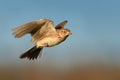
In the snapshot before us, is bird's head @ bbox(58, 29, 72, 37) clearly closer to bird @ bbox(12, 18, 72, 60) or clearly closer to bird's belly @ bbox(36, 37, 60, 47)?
bird @ bbox(12, 18, 72, 60)

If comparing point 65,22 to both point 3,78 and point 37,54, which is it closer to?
point 37,54

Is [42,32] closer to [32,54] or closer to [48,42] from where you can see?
[48,42]

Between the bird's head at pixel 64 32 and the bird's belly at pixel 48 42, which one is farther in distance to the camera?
the bird's head at pixel 64 32

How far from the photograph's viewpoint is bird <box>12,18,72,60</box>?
1048 centimetres

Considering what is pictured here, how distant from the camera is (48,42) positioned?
1041cm

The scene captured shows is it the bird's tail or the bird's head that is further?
the bird's tail

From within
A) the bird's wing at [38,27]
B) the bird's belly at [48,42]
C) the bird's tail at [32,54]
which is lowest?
the bird's belly at [48,42]

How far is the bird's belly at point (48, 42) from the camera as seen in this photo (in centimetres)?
1034

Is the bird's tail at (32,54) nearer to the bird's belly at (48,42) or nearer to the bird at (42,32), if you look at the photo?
the bird at (42,32)

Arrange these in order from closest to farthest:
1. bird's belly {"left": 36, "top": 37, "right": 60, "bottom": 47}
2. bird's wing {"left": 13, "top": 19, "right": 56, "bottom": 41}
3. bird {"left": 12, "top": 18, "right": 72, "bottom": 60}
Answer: bird's belly {"left": 36, "top": 37, "right": 60, "bottom": 47} → bird {"left": 12, "top": 18, "right": 72, "bottom": 60} → bird's wing {"left": 13, "top": 19, "right": 56, "bottom": 41}

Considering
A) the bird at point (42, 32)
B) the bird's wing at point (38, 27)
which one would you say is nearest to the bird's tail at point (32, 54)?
the bird at point (42, 32)

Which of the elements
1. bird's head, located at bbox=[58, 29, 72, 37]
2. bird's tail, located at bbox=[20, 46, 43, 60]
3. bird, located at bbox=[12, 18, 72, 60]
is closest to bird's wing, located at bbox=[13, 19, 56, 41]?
bird, located at bbox=[12, 18, 72, 60]

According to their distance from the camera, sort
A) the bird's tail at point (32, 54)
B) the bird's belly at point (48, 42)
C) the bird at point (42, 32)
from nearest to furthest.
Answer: the bird's belly at point (48, 42)
the bird at point (42, 32)
the bird's tail at point (32, 54)

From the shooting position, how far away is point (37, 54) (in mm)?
11406
